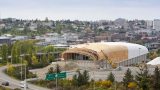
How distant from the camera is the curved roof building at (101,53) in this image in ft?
264

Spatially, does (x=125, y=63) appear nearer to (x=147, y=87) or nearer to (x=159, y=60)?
(x=159, y=60)

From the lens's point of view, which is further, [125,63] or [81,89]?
[125,63]

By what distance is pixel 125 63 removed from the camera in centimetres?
8931

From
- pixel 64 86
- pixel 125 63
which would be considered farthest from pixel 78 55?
pixel 64 86

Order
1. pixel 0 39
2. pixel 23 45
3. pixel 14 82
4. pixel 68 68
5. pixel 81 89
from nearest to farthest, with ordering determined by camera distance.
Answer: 1. pixel 81 89
2. pixel 14 82
3. pixel 68 68
4. pixel 23 45
5. pixel 0 39

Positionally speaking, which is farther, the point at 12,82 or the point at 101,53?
the point at 101,53

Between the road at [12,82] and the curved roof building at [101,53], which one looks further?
the curved roof building at [101,53]

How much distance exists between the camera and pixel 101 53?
80.9 metres

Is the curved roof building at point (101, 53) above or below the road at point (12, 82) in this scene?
above

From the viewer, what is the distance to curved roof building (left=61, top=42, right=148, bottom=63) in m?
80.4

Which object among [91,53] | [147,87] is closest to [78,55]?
[91,53]

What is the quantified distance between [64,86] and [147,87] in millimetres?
14008

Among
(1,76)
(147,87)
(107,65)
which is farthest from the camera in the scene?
(107,65)

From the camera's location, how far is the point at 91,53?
8056cm
